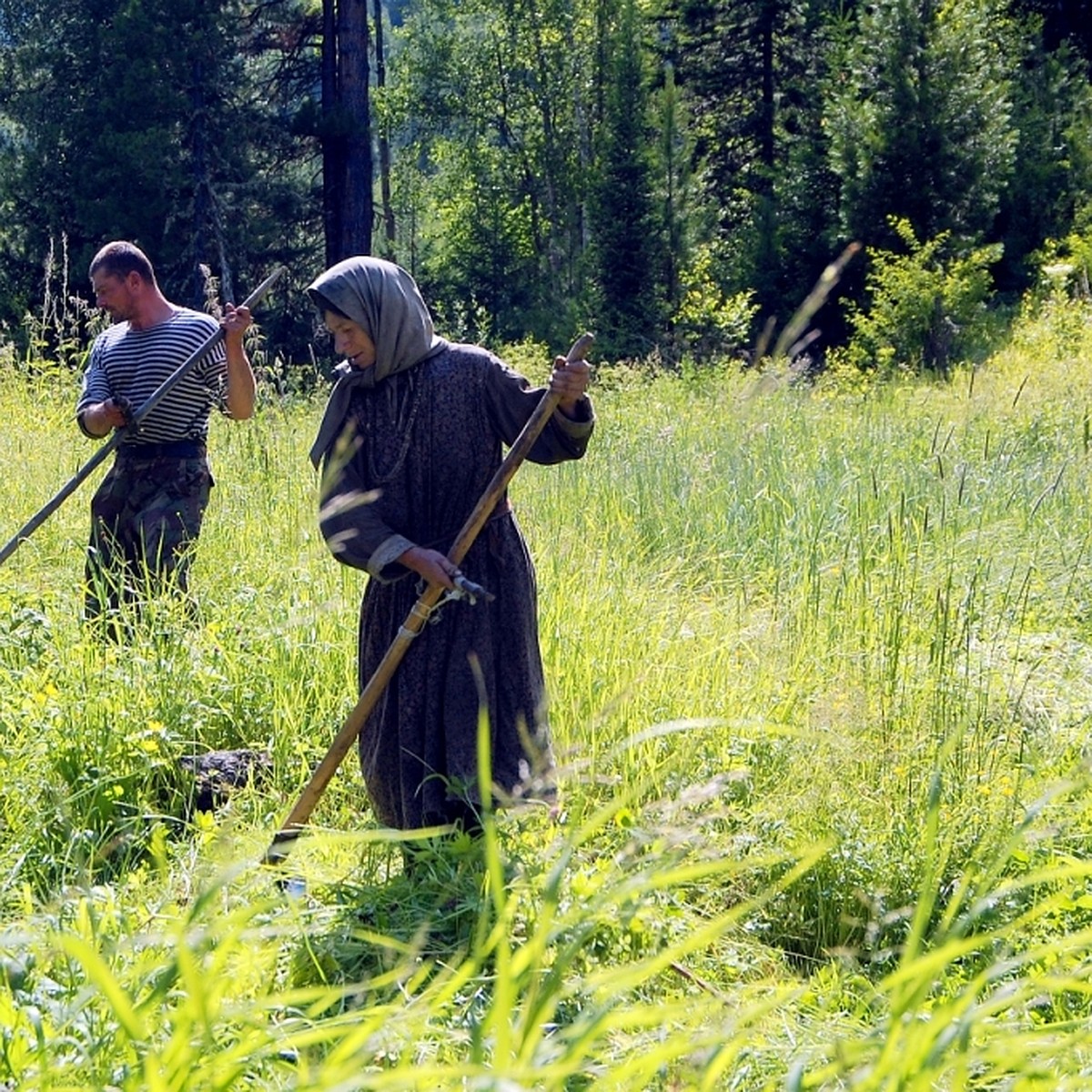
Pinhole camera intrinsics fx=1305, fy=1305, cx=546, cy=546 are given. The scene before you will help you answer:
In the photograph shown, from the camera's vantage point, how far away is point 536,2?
31.9 metres

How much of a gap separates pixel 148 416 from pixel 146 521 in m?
0.39

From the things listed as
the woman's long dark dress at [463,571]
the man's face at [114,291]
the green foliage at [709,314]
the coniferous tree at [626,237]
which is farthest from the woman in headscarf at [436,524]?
the coniferous tree at [626,237]

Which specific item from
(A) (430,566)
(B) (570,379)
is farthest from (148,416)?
(B) (570,379)

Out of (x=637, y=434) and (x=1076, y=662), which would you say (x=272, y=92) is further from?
(x=1076, y=662)

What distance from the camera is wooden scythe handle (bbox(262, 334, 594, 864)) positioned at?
292cm

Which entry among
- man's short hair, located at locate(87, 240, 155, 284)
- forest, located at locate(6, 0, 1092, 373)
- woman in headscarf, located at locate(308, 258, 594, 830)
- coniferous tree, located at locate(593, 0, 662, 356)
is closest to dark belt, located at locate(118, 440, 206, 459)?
man's short hair, located at locate(87, 240, 155, 284)

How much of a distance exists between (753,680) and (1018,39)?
2584 cm

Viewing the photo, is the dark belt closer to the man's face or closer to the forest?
the man's face

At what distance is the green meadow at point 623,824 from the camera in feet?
5.12

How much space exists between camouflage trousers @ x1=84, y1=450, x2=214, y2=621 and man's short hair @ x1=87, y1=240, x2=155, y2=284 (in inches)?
26.9

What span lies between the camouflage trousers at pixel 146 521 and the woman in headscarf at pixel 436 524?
6.08ft

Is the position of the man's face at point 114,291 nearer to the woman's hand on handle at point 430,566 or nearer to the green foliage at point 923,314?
the woman's hand on handle at point 430,566

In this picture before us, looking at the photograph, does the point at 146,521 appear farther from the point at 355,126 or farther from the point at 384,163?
the point at 384,163

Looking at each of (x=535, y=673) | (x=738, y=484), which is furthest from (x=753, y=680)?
(x=738, y=484)
